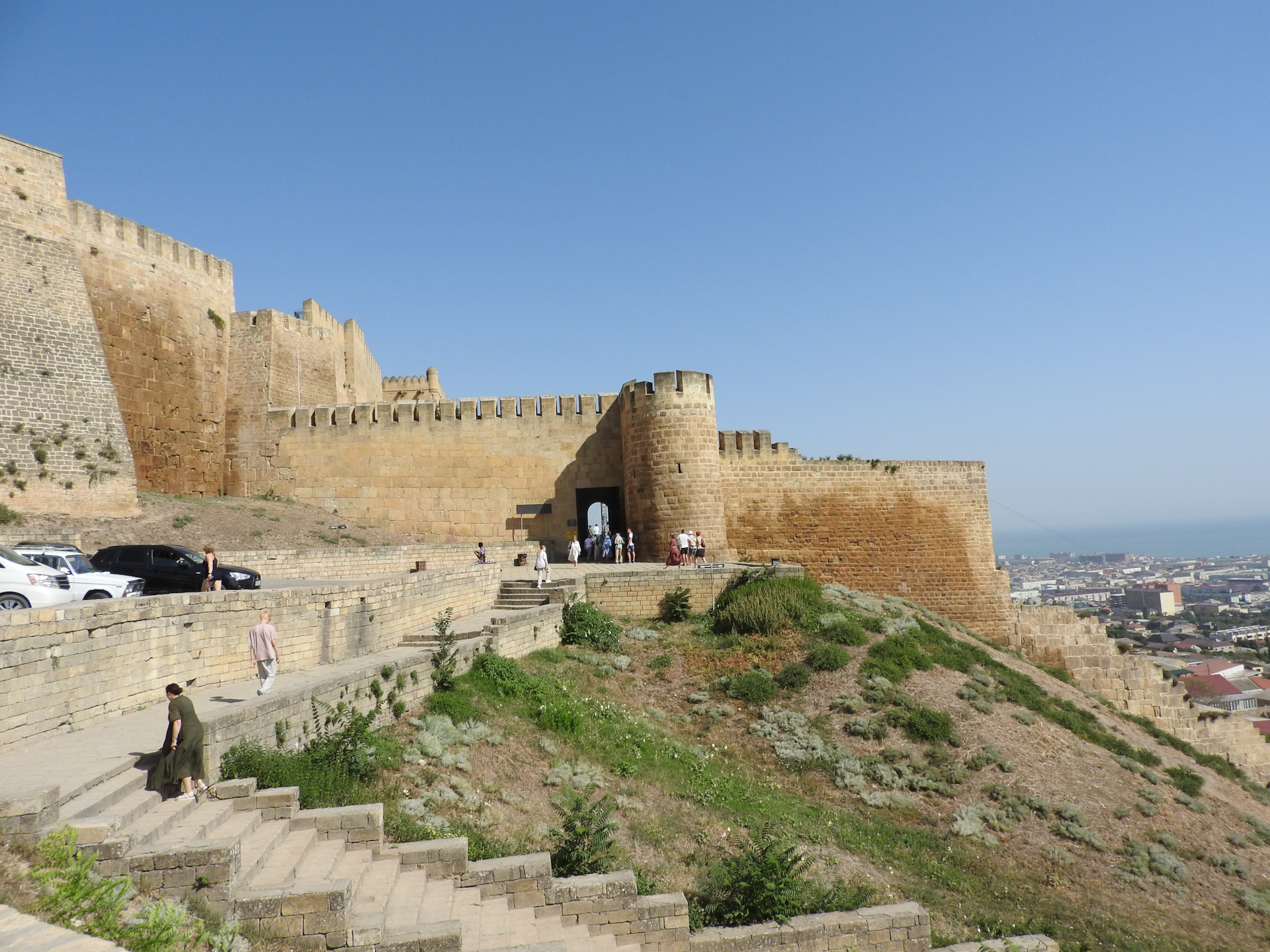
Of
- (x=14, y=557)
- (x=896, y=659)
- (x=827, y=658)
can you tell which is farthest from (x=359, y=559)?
(x=896, y=659)

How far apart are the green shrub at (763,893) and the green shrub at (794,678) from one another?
5738mm

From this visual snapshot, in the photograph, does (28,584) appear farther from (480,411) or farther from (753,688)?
(480,411)

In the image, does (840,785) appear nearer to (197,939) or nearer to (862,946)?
(862,946)

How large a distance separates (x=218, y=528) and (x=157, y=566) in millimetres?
7479

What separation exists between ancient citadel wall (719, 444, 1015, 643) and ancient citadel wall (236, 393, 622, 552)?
3.80m

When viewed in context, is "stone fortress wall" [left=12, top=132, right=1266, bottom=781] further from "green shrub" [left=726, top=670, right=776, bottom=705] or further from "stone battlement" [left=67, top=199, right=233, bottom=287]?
"green shrub" [left=726, top=670, right=776, bottom=705]

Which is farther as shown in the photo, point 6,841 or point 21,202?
point 21,202

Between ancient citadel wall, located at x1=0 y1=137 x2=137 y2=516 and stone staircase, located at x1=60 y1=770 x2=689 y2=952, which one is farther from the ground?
ancient citadel wall, located at x1=0 y1=137 x2=137 y2=516

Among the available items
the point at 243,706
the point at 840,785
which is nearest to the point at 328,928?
the point at 243,706

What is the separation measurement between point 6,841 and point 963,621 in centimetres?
2138

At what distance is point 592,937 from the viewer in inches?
259

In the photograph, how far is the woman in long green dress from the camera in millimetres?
6043

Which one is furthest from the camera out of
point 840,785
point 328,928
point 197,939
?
point 840,785

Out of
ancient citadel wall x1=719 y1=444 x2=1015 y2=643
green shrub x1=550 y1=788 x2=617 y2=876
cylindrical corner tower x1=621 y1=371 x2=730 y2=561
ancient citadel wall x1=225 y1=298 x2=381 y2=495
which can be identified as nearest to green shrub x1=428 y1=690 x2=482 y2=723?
green shrub x1=550 y1=788 x2=617 y2=876
